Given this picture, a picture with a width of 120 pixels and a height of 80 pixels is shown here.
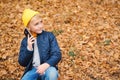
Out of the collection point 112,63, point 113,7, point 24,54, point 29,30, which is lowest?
point 112,63

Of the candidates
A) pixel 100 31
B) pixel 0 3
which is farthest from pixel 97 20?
pixel 0 3

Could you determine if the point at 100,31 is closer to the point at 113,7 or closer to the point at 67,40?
the point at 67,40

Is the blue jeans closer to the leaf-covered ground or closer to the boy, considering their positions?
the boy

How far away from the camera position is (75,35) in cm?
755

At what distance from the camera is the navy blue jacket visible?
4.40 meters

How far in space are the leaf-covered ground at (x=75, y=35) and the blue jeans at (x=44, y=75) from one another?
1514mm

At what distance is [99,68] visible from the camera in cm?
628

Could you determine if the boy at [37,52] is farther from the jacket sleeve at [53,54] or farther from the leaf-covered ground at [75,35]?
the leaf-covered ground at [75,35]

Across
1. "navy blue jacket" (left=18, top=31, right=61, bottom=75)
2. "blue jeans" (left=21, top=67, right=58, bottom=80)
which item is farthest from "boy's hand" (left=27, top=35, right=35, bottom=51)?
"blue jeans" (left=21, top=67, right=58, bottom=80)

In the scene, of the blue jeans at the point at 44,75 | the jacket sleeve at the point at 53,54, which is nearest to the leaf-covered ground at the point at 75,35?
the blue jeans at the point at 44,75

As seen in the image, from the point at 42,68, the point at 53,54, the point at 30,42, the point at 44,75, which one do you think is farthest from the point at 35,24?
the point at 44,75

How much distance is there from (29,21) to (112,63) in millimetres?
2826

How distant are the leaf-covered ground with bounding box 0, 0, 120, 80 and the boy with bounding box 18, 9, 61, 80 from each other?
1560mm

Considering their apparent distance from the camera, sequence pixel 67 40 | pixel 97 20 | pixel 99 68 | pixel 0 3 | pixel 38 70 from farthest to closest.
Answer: pixel 0 3
pixel 97 20
pixel 67 40
pixel 99 68
pixel 38 70
